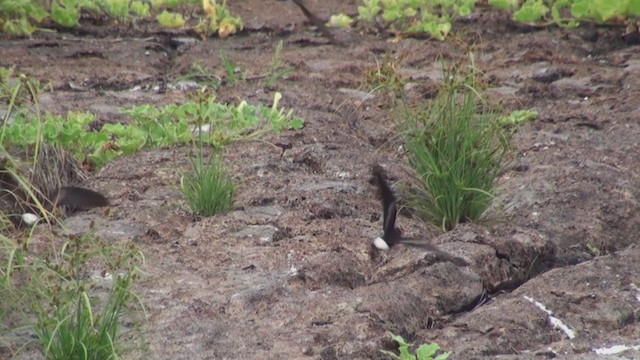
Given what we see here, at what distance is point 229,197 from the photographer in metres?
5.01

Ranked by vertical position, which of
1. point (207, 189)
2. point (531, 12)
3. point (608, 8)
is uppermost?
point (608, 8)

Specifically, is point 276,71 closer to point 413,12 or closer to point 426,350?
point 413,12

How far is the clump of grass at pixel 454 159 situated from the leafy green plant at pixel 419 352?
1.16m

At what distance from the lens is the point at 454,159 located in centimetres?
488

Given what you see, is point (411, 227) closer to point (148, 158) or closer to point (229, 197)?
point (229, 197)

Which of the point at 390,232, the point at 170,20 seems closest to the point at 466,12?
the point at 170,20

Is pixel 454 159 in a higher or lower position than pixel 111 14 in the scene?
higher

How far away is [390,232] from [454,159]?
1.61ft

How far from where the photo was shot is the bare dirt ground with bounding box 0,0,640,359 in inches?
154

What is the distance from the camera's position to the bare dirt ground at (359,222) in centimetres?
391

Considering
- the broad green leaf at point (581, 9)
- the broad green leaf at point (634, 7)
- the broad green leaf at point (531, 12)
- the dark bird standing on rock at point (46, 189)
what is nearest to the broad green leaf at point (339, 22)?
the broad green leaf at point (531, 12)

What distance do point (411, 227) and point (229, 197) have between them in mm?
704

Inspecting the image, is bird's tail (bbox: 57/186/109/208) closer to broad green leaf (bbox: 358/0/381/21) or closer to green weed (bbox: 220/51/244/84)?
green weed (bbox: 220/51/244/84)

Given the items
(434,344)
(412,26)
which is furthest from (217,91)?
(434,344)
